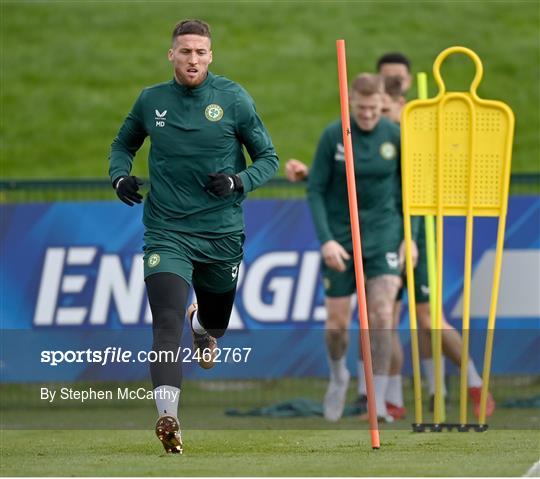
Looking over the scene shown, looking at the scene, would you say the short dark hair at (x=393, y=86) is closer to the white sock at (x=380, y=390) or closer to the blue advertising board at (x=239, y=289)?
the blue advertising board at (x=239, y=289)

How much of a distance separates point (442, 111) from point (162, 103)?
1.95m

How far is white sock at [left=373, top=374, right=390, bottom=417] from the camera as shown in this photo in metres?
12.0

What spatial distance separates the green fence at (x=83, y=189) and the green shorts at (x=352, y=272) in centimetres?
178

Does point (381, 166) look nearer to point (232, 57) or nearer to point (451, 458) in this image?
point (451, 458)

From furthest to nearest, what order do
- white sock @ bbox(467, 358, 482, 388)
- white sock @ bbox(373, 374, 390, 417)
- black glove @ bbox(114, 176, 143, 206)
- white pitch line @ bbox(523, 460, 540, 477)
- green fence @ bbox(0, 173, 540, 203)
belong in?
green fence @ bbox(0, 173, 540, 203), white sock @ bbox(467, 358, 482, 388), white sock @ bbox(373, 374, 390, 417), black glove @ bbox(114, 176, 143, 206), white pitch line @ bbox(523, 460, 540, 477)

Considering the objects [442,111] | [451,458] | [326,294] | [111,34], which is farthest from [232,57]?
[451,458]

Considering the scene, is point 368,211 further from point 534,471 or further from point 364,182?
point 534,471

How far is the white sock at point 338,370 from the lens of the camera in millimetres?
12391

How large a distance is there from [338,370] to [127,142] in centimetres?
360

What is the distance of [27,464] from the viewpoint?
8.34 metres

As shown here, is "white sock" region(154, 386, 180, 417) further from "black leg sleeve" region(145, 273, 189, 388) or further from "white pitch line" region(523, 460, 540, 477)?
"white pitch line" region(523, 460, 540, 477)

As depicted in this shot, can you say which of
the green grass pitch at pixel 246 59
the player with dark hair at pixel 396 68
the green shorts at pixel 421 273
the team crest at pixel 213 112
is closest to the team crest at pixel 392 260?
the green shorts at pixel 421 273

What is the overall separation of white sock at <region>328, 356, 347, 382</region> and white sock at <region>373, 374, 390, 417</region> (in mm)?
324

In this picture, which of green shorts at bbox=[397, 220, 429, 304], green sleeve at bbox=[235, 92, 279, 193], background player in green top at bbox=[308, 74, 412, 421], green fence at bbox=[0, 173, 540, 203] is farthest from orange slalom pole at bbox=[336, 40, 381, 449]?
green fence at bbox=[0, 173, 540, 203]
